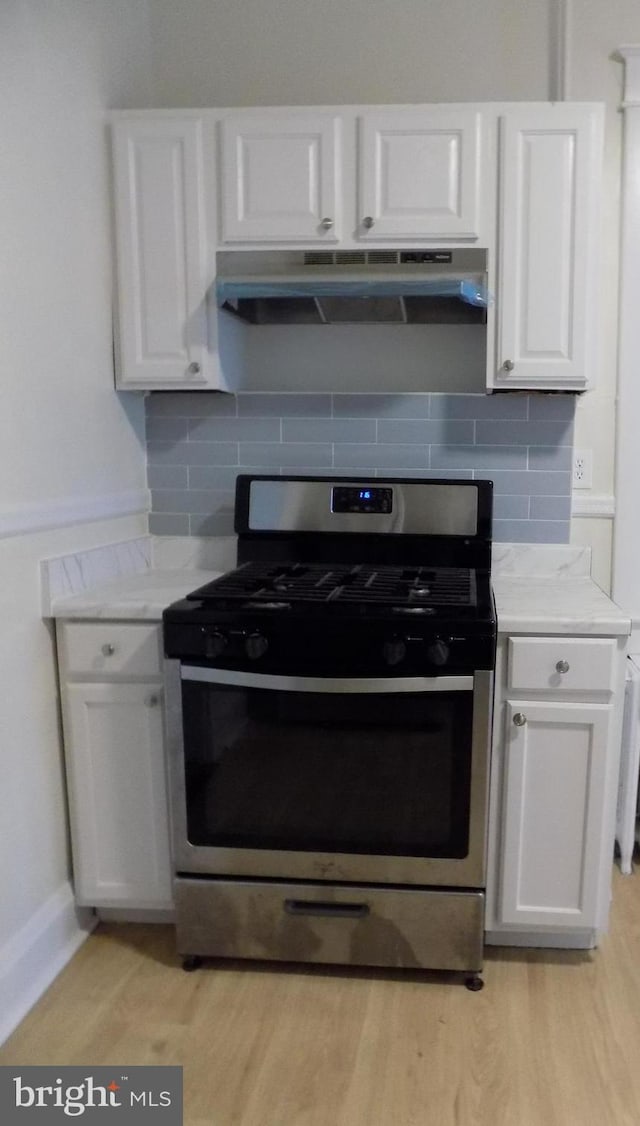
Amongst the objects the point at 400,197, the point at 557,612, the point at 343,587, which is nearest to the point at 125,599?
the point at 343,587

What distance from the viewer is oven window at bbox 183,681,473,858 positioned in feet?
6.33

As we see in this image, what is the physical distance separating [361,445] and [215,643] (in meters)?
0.95

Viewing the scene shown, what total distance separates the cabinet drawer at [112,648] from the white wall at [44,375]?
7 centimetres

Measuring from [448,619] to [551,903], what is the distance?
0.76m

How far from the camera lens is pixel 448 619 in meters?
1.87

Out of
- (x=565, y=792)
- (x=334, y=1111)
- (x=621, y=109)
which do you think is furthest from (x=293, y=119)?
(x=334, y=1111)

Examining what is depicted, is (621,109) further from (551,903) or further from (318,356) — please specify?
(551,903)

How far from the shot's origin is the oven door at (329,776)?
6.31 ft

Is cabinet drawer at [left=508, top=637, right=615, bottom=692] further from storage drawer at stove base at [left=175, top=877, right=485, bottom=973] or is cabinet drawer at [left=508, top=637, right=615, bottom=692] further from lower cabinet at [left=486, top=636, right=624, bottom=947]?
storage drawer at stove base at [left=175, top=877, right=485, bottom=973]

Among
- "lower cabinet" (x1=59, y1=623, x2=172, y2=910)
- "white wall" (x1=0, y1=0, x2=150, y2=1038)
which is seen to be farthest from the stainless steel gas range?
"white wall" (x1=0, y1=0, x2=150, y2=1038)

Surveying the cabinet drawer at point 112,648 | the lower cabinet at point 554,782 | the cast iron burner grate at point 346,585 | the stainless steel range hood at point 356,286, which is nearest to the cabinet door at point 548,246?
the stainless steel range hood at point 356,286

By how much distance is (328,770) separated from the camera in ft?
6.45

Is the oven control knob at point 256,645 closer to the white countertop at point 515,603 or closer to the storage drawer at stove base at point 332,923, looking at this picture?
the white countertop at point 515,603

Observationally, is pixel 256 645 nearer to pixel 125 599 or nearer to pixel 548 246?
pixel 125 599
